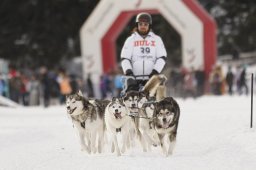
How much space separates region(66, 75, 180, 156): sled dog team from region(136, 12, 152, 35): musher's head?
69cm

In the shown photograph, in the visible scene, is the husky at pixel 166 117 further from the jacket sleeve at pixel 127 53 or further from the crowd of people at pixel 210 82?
the crowd of people at pixel 210 82

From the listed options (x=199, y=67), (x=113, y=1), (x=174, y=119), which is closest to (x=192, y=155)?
(x=174, y=119)

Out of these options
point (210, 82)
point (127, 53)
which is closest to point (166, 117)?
point (127, 53)

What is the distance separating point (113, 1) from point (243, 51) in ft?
47.2

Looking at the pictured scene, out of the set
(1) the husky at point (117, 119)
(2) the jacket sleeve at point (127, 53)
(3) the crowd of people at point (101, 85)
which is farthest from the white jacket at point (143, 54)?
(3) the crowd of people at point (101, 85)

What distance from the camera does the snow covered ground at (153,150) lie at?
5516 millimetres

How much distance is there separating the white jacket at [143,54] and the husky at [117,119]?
3.10 ft

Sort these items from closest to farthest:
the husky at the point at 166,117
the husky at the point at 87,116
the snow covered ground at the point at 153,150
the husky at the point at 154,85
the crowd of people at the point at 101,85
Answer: the snow covered ground at the point at 153,150, the husky at the point at 166,117, the husky at the point at 87,116, the husky at the point at 154,85, the crowd of people at the point at 101,85

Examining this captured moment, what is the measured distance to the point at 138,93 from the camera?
6289 millimetres

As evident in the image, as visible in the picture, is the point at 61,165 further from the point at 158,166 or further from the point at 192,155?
the point at 192,155

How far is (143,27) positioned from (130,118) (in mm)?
1335

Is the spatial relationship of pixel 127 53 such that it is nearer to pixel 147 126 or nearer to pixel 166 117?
pixel 147 126

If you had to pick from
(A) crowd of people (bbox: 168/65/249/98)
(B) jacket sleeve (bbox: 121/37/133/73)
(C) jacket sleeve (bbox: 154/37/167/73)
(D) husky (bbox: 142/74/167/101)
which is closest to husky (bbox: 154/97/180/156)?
(D) husky (bbox: 142/74/167/101)

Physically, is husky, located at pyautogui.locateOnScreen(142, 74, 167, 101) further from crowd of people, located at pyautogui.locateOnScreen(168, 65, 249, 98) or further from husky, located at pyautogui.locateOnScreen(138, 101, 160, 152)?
crowd of people, located at pyautogui.locateOnScreen(168, 65, 249, 98)
